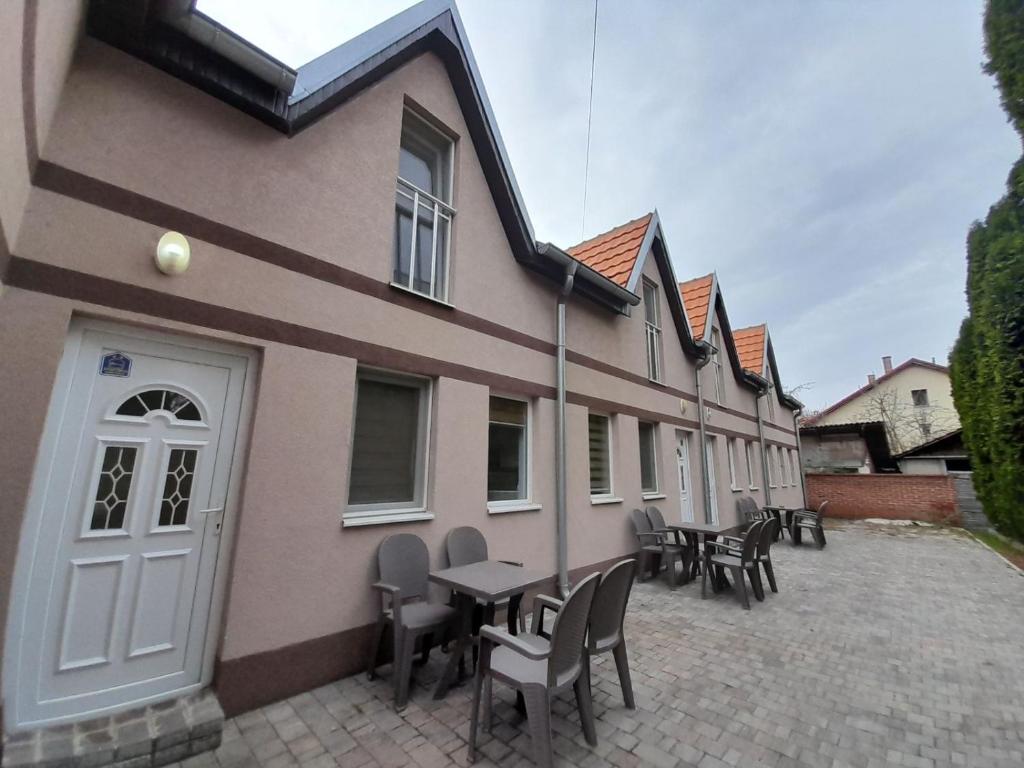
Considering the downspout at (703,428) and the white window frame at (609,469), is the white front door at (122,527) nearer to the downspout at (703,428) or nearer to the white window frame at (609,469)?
the white window frame at (609,469)

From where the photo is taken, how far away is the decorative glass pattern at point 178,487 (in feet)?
9.30

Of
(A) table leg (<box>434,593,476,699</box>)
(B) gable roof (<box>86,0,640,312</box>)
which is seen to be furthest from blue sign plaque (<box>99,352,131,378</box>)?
(A) table leg (<box>434,593,476,699</box>)

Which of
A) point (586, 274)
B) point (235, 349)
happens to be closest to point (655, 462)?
point (586, 274)

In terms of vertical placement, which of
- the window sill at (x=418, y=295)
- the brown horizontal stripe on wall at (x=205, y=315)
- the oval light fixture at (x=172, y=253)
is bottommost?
the brown horizontal stripe on wall at (x=205, y=315)

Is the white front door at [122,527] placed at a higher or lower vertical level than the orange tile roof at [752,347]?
lower

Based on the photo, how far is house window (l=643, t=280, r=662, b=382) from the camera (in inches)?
347

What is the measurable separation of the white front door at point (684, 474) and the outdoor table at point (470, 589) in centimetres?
647

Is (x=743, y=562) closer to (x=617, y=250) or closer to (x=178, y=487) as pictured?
(x=617, y=250)

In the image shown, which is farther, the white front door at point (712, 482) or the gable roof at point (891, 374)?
the gable roof at point (891, 374)

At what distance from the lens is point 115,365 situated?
2744 millimetres

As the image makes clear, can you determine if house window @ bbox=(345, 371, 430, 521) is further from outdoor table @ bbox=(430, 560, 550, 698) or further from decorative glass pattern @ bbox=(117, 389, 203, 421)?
decorative glass pattern @ bbox=(117, 389, 203, 421)

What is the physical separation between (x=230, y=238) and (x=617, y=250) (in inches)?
283

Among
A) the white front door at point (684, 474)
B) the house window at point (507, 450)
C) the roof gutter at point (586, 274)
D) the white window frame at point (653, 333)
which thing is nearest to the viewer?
the house window at point (507, 450)

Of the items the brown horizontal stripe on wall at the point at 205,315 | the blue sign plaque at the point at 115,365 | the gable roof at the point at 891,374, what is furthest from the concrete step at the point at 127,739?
the gable roof at the point at 891,374
